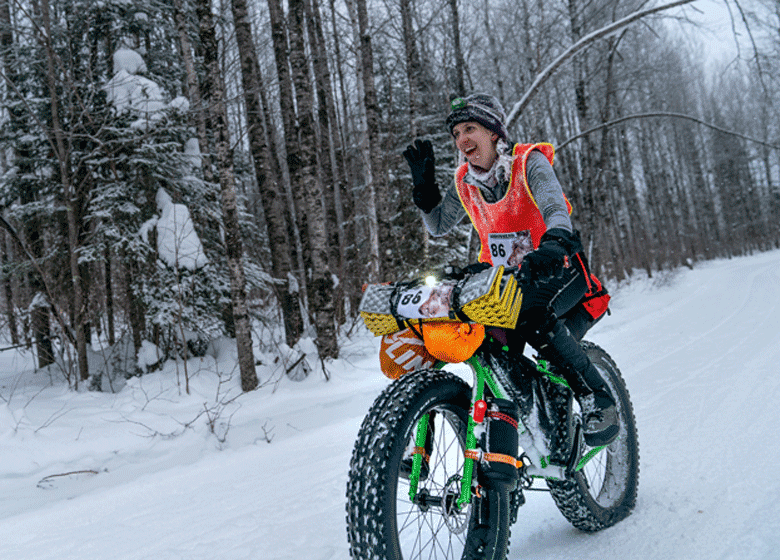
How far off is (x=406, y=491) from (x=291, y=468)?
1.98 metres

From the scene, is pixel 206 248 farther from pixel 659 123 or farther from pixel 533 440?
pixel 659 123

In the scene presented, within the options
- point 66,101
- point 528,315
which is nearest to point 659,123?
point 66,101

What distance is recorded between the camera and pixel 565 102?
92.4 feet

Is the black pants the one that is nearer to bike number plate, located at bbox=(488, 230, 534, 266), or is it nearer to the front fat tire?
bike number plate, located at bbox=(488, 230, 534, 266)

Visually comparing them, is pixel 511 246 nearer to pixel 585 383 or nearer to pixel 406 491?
pixel 585 383

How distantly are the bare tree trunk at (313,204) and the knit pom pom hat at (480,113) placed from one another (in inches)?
203

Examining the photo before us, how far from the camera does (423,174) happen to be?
2584mm

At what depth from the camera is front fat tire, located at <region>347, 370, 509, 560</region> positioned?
60.9 inches

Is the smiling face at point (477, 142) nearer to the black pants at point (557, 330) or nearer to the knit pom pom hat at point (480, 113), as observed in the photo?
the knit pom pom hat at point (480, 113)

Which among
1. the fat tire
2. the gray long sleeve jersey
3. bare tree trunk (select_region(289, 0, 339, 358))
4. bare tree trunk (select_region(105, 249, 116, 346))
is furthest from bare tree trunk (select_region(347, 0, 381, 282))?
the fat tire

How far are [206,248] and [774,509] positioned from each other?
849 centimetres

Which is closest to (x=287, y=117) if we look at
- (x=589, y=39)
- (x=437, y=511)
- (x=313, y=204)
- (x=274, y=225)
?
(x=274, y=225)

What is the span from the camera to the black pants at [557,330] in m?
2.12

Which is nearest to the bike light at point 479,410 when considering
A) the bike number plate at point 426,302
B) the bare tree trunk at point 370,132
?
the bike number plate at point 426,302
